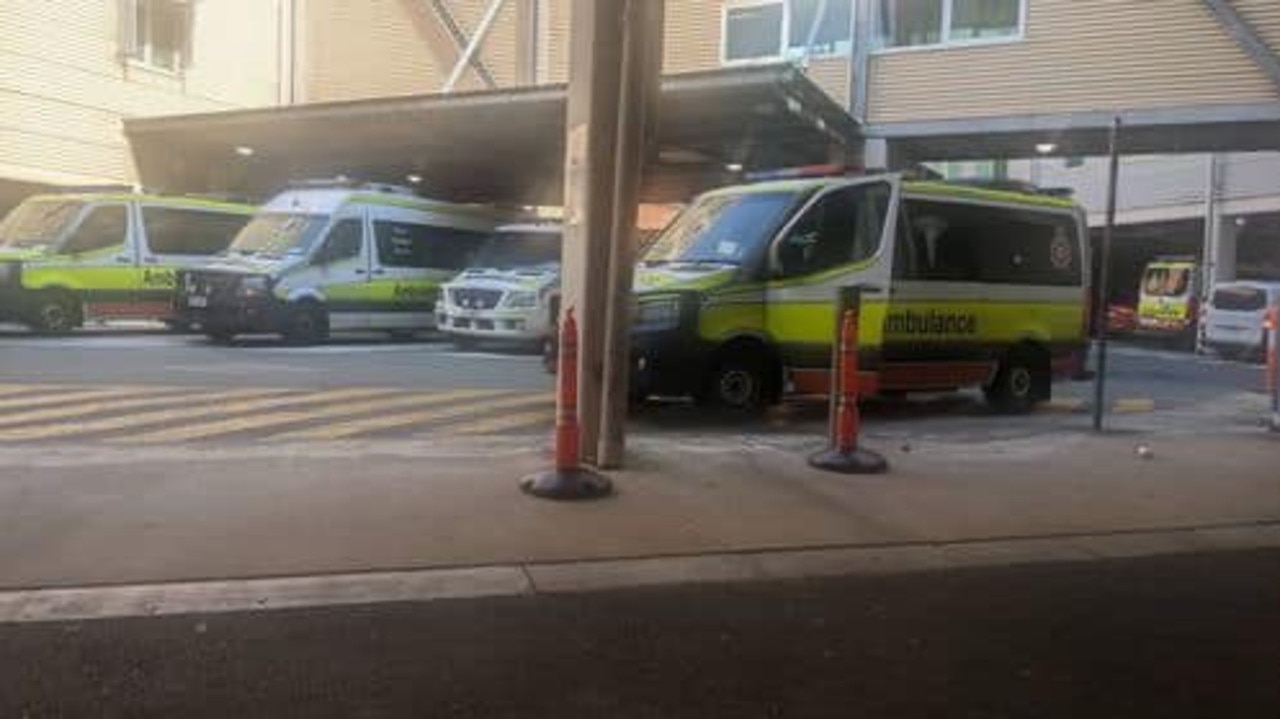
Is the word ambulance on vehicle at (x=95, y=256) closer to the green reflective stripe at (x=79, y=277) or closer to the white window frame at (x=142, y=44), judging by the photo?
the green reflective stripe at (x=79, y=277)

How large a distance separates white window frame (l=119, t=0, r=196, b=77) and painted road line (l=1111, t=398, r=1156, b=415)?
2098 centimetres

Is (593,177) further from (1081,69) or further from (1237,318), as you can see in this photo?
(1237,318)

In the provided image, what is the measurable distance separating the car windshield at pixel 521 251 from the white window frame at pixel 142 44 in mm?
10270

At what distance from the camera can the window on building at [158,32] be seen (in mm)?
27641

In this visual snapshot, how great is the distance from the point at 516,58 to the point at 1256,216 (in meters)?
20.6

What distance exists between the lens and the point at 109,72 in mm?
27281

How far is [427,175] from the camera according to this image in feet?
100

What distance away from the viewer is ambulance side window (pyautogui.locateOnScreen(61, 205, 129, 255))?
20.8 metres

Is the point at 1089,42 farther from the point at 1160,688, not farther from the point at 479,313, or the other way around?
the point at 1160,688

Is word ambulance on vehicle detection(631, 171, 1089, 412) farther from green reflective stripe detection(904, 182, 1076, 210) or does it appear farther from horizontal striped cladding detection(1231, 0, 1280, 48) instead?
horizontal striped cladding detection(1231, 0, 1280, 48)

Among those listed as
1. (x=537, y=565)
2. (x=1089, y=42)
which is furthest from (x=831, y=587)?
(x=1089, y=42)

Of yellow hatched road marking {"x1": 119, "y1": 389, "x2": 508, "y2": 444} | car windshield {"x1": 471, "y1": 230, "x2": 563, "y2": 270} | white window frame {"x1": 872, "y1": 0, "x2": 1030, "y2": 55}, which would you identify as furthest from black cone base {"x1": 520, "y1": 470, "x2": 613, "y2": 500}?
white window frame {"x1": 872, "y1": 0, "x2": 1030, "y2": 55}

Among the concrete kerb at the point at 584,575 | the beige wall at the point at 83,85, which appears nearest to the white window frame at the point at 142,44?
the beige wall at the point at 83,85

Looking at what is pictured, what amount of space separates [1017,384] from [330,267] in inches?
435
